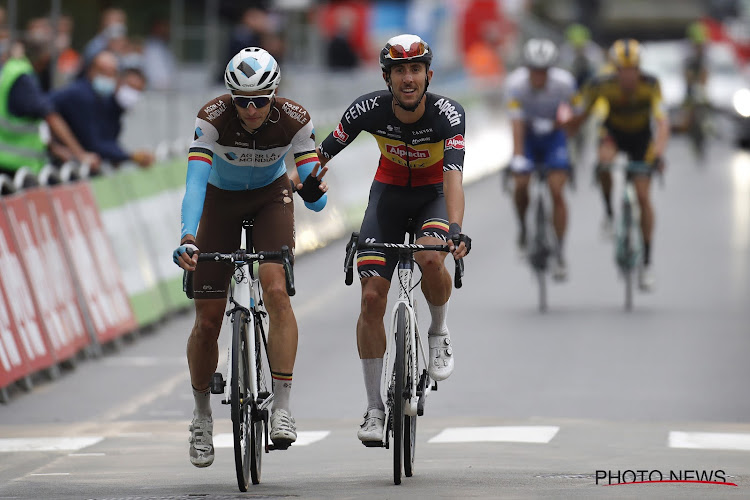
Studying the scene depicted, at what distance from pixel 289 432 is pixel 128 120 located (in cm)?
1347

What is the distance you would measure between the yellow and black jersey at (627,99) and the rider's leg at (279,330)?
949 centimetres

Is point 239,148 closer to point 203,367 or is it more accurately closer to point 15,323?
point 203,367

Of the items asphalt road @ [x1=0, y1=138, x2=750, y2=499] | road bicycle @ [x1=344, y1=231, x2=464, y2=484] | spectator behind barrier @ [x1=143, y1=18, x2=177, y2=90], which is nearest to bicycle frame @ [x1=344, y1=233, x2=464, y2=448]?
road bicycle @ [x1=344, y1=231, x2=464, y2=484]

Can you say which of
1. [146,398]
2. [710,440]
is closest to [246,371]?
[710,440]

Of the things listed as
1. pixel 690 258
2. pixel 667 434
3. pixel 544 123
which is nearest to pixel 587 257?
pixel 690 258

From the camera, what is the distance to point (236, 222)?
9.67 meters

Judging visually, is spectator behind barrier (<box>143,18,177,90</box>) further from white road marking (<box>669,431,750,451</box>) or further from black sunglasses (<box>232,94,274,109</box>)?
black sunglasses (<box>232,94,274,109</box>)

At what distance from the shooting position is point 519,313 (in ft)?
58.3

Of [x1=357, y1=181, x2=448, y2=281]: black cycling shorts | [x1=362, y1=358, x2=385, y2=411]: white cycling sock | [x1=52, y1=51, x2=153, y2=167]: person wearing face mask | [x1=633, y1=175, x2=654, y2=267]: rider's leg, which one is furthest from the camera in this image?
Answer: [x1=52, y1=51, x2=153, y2=167]: person wearing face mask

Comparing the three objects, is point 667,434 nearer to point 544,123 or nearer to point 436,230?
point 436,230

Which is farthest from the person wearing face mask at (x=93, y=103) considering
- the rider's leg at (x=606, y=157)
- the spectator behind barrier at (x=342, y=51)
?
the spectator behind barrier at (x=342, y=51)

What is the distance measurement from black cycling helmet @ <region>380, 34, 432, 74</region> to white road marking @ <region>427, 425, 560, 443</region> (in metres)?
2.67

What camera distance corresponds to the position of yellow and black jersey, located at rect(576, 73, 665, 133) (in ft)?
60.6

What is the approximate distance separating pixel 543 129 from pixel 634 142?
1.02 meters
